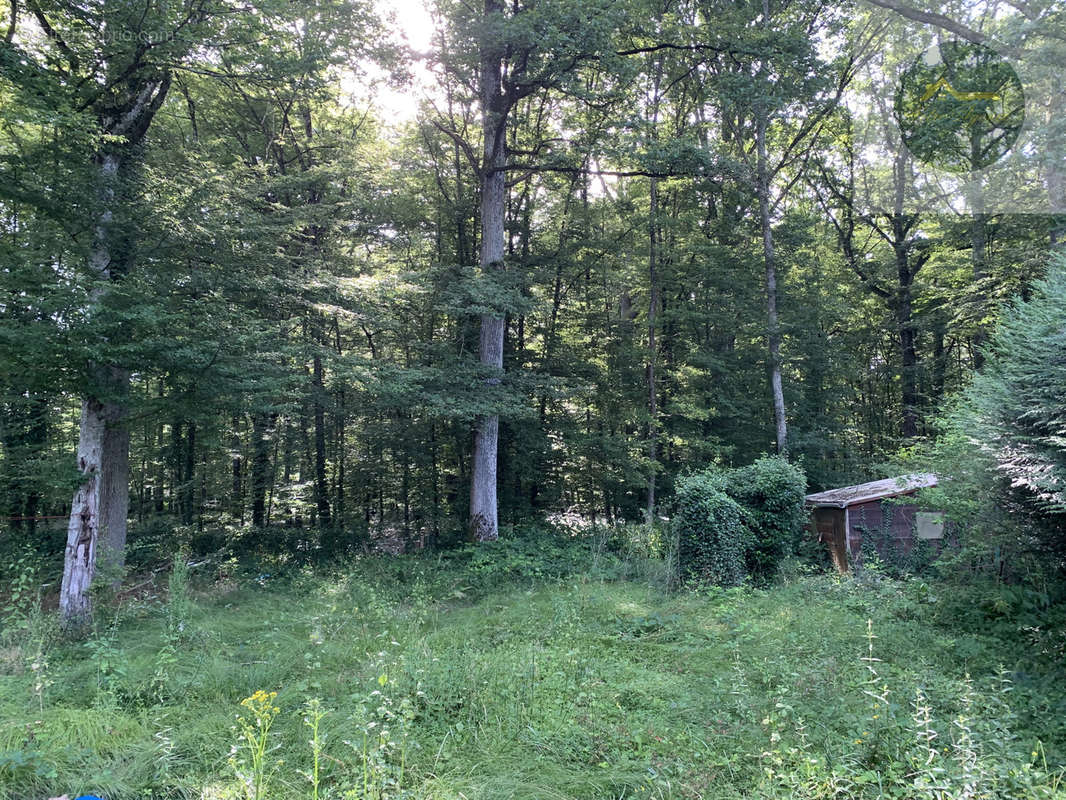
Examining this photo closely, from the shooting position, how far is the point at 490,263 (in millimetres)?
11211

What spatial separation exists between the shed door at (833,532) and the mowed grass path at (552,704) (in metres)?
4.73

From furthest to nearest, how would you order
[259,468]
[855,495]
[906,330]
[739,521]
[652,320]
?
[906,330]
[652,320]
[259,468]
[855,495]
[739,521]

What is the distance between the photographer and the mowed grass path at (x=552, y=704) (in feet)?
9.56

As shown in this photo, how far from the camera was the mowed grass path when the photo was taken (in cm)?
291

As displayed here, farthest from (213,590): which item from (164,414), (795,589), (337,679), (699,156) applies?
(699,156)

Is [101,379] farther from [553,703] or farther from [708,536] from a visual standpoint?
[708,536]

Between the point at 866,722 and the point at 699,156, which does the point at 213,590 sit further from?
the point at 699,156

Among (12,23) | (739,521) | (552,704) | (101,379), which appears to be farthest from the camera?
(739,521)

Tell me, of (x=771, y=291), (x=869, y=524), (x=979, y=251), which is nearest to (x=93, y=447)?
(x=869, y=524)

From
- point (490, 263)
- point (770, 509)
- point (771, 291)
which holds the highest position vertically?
point (771, 291)

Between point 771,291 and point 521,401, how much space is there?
775 cm

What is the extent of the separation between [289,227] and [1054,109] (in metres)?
11.8

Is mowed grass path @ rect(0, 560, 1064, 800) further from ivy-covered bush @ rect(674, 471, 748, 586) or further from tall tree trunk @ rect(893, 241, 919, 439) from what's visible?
tall tree trunk @ rect(893, 241, 919, 439)

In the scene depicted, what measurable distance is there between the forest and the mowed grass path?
43 millimetres
